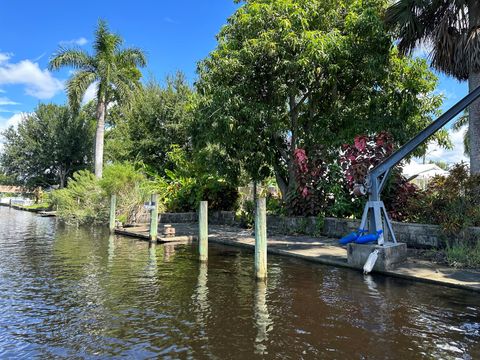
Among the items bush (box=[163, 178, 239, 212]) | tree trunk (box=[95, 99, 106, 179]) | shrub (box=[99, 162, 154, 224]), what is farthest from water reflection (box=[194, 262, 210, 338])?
tree trunk (box=[95, 99, 106, 179])

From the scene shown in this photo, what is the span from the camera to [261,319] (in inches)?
253

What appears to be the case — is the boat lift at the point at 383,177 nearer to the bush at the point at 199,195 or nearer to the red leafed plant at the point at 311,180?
the red leafed plant at the point at 311,180

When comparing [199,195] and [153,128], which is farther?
[153,128]

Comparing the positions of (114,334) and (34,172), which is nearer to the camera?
(114,334)

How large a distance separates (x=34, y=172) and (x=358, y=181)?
123 feet

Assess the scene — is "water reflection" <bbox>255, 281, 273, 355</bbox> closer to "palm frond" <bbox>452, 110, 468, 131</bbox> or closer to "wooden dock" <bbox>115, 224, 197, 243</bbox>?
"wooden dock" <bbox>115, 224, 197, 243</bbox>

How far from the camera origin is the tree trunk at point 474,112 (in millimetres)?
11594

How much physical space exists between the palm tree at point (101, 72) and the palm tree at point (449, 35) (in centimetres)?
1952

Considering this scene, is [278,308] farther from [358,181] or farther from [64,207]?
[64,207]

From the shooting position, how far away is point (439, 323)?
6164mm

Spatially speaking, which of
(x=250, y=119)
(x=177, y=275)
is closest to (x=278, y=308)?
(x=177, y=275)

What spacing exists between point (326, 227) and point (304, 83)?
5258 mm

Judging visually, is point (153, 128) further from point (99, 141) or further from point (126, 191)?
point (126, 191)

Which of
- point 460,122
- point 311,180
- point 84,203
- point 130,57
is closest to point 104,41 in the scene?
point 130,57
